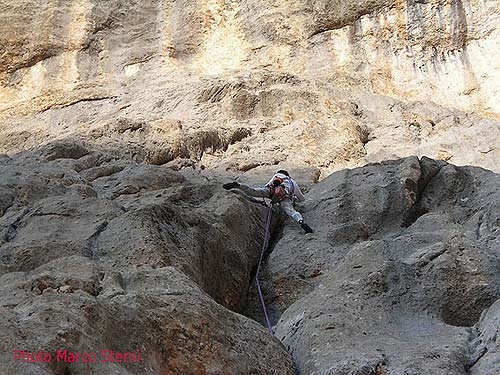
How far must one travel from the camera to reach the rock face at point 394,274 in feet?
19.6

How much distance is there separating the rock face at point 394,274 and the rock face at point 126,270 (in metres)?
0.55

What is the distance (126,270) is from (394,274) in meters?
2.64

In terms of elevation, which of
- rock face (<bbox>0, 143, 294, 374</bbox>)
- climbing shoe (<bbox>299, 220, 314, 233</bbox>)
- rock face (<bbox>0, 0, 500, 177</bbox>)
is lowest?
rock face (<bbox>0, 0, 500, 177</bbox>)

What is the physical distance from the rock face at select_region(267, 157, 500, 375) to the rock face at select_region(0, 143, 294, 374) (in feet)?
1.80

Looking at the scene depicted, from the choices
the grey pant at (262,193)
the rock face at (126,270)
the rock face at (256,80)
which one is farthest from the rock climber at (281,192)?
the rock face at (256,80)

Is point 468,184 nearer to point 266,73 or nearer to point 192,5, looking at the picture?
point 266,73

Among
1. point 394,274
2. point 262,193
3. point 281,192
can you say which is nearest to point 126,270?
point 394,274

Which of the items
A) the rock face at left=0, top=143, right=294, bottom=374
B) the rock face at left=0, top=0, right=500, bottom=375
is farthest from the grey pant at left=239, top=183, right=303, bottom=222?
the rock face at left=0, top=143, right=294, bottom=374

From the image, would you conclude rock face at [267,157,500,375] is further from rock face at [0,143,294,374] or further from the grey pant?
rock face at [0,143,294,374]

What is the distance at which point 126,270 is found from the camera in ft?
23.0

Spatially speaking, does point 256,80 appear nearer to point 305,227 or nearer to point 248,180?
point 248,180

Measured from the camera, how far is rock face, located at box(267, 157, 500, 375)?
19.6 feet

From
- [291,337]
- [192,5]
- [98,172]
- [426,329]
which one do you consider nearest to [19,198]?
[98,172]

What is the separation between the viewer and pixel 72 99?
19531 millimetres
